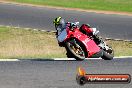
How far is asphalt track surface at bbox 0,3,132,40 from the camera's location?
2830 centimetres

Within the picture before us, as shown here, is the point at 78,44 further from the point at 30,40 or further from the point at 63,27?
the point at 30,40

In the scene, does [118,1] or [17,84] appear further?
[118,1]

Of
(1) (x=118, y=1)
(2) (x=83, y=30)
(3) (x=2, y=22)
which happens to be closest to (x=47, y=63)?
(2) (x=83, y=30)

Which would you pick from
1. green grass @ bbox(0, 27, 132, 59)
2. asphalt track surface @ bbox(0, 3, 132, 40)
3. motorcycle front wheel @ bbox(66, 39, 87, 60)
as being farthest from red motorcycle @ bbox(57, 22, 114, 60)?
asphalt track surface @ bbox(0, 3, 132, 40)

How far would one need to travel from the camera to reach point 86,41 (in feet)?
48.4

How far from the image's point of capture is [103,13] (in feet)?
107

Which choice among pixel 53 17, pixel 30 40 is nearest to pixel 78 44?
pixel 30 40

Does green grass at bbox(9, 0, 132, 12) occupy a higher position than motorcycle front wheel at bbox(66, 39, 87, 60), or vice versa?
motorcycle front wheel at bbox(66, 39, 87, 60)

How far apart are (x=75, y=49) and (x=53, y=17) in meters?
16.4

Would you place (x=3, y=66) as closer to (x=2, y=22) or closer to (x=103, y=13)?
(x=2, y=22)

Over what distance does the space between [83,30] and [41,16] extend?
16.2 m

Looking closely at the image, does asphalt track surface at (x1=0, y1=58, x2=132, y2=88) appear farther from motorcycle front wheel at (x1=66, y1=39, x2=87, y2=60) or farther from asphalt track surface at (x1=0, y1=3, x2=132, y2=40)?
asphalt track surface at (x1=0, y1=3, x2=132, y2=40)

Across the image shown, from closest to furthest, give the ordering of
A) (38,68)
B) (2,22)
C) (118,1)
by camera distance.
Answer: (38,68), (2,22), (118,1)

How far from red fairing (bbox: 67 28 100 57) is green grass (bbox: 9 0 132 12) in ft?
64.4
